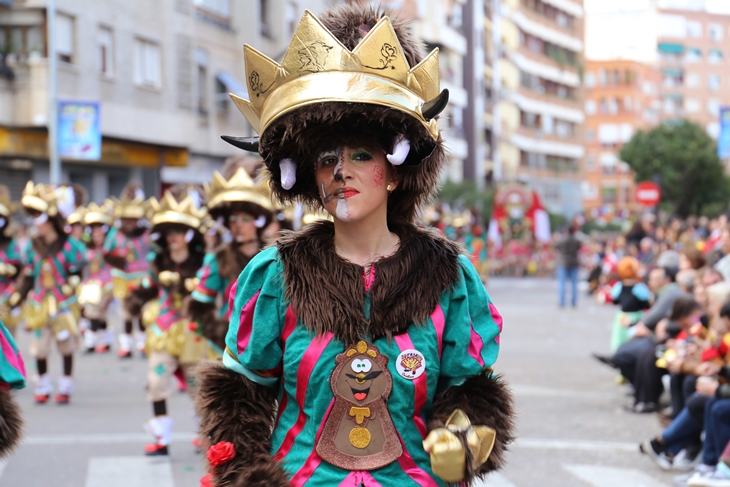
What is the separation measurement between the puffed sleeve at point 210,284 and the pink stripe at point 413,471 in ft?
14.6

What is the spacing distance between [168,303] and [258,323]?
529 centimetres

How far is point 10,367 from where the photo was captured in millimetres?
3766

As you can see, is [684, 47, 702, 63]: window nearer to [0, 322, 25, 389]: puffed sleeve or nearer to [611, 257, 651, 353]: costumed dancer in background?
[611, 257, 651, 353]: costumed dancer in background

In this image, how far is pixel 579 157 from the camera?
80312mm

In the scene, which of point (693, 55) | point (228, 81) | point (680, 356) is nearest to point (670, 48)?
point (693, 55)

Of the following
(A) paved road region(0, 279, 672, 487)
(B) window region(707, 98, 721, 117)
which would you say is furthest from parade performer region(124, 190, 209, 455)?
(B) window region(707, 98, 721, 117)

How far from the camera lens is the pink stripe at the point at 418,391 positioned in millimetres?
2986

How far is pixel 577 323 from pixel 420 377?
16246 mm

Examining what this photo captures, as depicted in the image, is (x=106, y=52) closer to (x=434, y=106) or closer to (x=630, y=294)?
(x=630, y=294)

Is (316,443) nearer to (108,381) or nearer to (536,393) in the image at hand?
(536,393)

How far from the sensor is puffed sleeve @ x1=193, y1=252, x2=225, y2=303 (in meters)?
7.27

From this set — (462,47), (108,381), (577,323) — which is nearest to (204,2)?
(577,323)

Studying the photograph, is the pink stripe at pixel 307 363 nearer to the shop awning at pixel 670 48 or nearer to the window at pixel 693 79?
the shop awning at pixel 670 48

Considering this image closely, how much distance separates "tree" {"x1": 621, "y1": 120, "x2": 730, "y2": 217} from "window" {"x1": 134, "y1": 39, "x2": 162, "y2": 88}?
38729mm
